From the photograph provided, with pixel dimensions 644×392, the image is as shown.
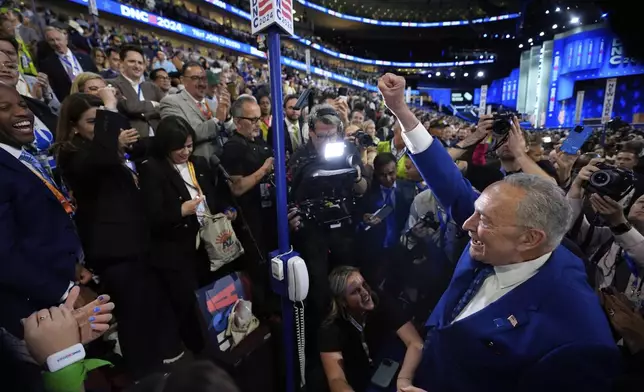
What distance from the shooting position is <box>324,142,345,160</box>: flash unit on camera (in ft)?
7.25

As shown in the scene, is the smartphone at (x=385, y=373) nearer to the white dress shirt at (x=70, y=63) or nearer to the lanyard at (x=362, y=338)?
the lanyard at (x=362, y=338)

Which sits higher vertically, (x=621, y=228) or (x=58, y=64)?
(x=58, y=64)

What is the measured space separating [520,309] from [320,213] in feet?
4.31

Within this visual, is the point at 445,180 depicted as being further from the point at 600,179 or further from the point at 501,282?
the point at 600,179

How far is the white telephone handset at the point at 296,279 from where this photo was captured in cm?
152

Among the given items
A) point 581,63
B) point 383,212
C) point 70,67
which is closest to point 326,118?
point 383,212

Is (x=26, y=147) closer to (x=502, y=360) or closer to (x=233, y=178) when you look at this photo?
(x=233, y=178)

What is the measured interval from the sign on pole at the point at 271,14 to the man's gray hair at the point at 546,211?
3.77 ft

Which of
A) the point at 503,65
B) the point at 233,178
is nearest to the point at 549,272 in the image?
the point at 233,178

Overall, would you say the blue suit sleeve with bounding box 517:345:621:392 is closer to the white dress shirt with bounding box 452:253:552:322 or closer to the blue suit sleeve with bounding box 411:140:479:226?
the white dress shirt with bounding box 452:253:552:322

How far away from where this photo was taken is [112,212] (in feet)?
5.90

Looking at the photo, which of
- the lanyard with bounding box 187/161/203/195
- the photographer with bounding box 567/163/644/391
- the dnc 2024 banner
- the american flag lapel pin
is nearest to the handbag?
the lanyard with bounding box 187/161/203/195

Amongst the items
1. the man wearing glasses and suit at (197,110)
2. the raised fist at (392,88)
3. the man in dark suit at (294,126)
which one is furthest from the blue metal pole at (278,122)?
the man in dark suit at (294,126)

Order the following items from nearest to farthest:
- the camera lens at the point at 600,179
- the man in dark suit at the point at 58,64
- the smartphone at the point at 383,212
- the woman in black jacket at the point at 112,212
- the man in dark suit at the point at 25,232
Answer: the man in dark suit at the point at 25,232, the camera lens at the point at 600,179, the woman in black jacket at the point at 112,212, the smartphone at the point at 383,212, the man in dark suit at the point at 58,64
